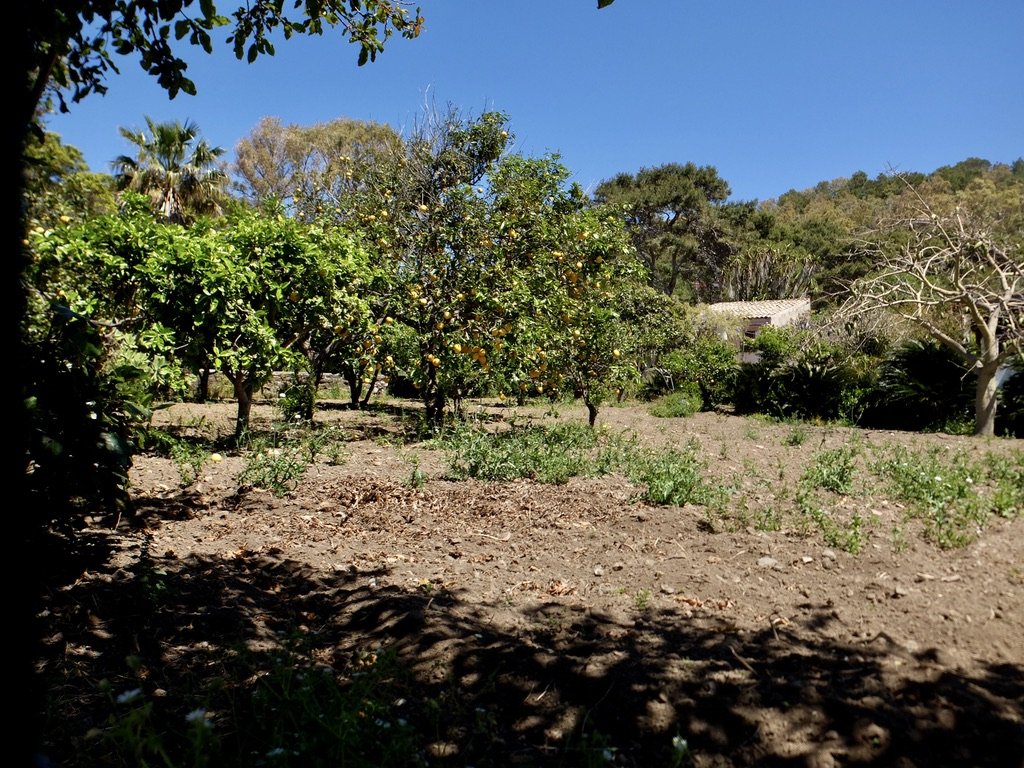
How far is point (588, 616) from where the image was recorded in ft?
9.89

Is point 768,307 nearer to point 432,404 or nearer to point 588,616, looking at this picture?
point 432,404

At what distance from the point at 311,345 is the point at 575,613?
5632 mm

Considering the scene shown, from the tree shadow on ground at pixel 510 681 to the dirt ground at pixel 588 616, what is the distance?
10 mm

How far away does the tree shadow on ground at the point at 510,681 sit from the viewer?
1.93 m

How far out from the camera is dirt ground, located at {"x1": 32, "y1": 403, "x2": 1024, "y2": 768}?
2037mm

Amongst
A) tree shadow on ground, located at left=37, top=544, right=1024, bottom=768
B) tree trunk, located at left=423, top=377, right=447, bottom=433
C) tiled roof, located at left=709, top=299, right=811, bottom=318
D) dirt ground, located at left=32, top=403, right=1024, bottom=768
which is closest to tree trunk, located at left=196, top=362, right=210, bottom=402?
tree trunk, located at left=423, top=377, right=447, bottom=433

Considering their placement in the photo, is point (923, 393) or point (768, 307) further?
point (768, 307)

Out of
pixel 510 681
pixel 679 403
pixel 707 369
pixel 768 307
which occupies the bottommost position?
pixel 510 681

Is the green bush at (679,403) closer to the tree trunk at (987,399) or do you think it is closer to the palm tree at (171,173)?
the tree trunk at (987,399)

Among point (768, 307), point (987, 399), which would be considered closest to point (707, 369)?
point (987, 399)

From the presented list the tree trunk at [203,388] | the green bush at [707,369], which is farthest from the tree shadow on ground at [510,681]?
the green bush at [707,369]

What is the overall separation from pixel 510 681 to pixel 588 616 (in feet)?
2.44

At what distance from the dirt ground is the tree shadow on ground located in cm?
1

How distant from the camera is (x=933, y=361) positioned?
10.9 metres
